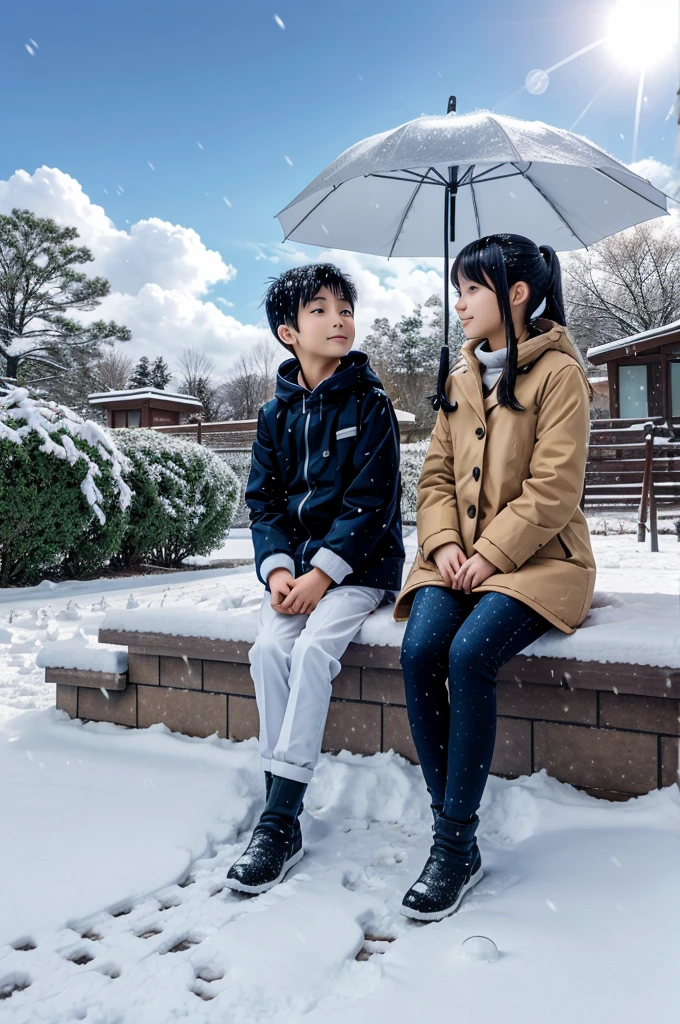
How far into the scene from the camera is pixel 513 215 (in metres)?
3.13

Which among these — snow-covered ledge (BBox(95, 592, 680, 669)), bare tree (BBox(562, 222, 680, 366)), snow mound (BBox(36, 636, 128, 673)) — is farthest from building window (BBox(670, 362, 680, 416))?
snow mound (BBox(36, 636, 128, 673))

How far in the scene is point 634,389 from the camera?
18.7 m

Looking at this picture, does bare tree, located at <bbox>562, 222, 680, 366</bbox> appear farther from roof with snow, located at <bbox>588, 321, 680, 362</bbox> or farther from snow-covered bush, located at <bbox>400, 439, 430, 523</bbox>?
snow-covered bush, located at <bbox>400, 439, 430, 523</bbox>

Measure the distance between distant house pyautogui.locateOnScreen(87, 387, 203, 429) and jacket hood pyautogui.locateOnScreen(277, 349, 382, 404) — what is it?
2358 centimetres

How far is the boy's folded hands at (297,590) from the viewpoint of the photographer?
185cm

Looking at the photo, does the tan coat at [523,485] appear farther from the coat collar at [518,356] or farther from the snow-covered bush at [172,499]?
the snow-covered bush at [172,499]

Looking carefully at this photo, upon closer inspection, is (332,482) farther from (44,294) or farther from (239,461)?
(44,294)

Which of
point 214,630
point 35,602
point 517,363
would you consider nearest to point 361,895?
point 214,630

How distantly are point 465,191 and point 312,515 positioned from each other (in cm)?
200

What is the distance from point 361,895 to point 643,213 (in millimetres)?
2700

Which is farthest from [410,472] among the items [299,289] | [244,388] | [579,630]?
[244,388]

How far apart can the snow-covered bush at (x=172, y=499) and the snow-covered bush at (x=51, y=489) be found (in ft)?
1.78

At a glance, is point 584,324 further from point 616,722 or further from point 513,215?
point 616,722

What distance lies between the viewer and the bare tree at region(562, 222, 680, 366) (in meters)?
24.4
